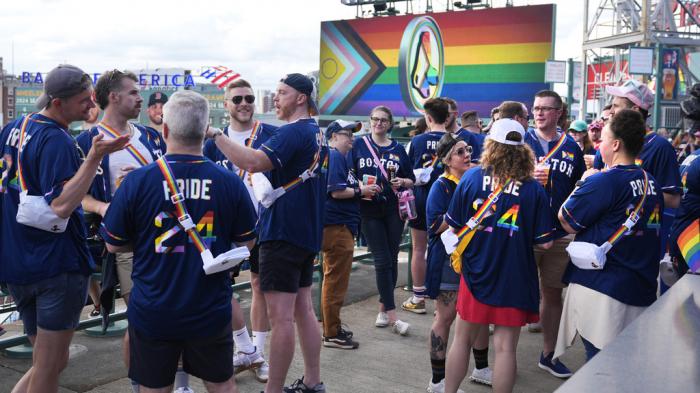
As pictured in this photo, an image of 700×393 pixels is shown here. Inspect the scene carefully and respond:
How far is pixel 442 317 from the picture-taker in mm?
4410

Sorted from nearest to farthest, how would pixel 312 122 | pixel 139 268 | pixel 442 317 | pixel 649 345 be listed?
1. pixel 649 345
2. pixel 139 268
3. pixel 312 122
4. pixel 442 317

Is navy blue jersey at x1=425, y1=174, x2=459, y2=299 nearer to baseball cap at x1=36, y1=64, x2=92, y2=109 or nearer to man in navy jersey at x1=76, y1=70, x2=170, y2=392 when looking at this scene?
man in navy jersey at x1=76, y1=70, x2=170, y2=392

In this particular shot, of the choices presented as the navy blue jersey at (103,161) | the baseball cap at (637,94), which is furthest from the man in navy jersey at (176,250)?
the baseball cap at (637,94)

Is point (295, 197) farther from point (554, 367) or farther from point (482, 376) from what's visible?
point (554, 367)

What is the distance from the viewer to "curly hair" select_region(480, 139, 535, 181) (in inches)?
147

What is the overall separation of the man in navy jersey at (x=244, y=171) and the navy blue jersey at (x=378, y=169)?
1390 millimetres

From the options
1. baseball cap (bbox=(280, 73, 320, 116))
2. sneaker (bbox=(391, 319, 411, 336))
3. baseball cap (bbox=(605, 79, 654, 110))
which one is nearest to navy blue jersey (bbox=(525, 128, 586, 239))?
baseball cap (bbox=(605, 79, 654, 110))

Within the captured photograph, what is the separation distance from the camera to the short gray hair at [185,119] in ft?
9.30

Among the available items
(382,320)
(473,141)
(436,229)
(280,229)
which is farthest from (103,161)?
(473,141)

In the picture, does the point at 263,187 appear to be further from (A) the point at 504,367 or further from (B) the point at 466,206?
(A) the point at 504,367

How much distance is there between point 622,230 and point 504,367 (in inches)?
40.8

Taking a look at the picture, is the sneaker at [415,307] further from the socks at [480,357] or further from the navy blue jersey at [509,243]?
the navy blue jersey at [509,243]

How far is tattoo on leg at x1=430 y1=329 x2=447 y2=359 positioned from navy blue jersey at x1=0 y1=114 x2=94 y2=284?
2.29 meters

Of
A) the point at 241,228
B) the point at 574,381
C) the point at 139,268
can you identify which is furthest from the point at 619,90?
the point at 574,381
